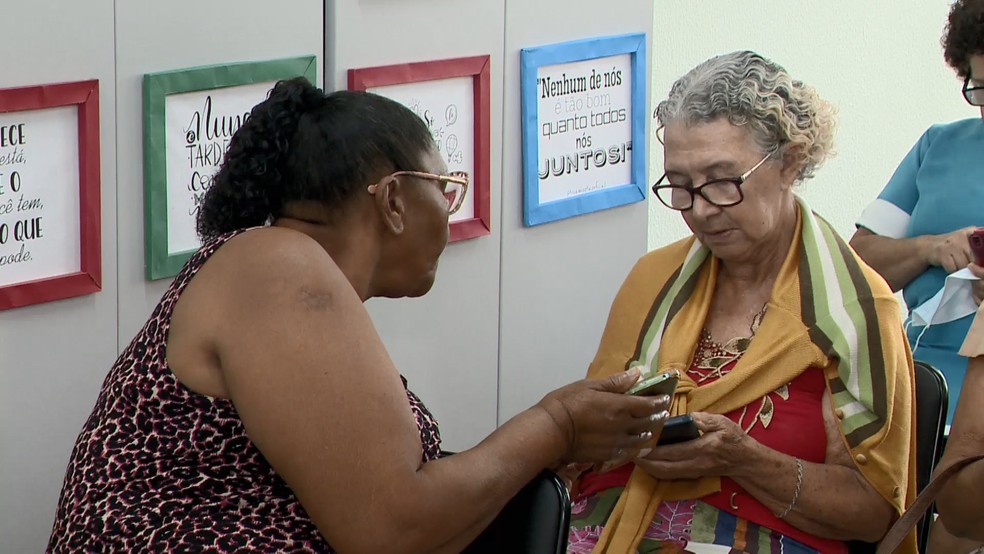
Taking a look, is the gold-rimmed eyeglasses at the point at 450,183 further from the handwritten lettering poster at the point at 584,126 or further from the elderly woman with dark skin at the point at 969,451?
the handwritten lettering poster at the point at 584,126

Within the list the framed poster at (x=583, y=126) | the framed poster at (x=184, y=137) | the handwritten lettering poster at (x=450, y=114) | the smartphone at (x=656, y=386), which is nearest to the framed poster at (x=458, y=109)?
the handwritten lettering poster at (x=450, y=114)

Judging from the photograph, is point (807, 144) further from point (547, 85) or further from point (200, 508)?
point (200, 508)

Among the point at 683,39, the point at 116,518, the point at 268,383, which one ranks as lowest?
the point at 116,518

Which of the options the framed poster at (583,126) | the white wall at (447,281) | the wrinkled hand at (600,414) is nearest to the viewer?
the wrinkled hand at (600,414)

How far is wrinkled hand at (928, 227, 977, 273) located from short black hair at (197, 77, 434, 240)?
5.80 feet

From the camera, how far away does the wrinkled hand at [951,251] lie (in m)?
3.17

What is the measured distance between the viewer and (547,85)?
303cm

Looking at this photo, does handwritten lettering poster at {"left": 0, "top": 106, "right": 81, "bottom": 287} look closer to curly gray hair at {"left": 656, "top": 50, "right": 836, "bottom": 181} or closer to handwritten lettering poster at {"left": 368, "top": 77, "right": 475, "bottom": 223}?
handwritten lettering poster at {"left": 368, "top": 77, "right": 475, "bottom": 223}

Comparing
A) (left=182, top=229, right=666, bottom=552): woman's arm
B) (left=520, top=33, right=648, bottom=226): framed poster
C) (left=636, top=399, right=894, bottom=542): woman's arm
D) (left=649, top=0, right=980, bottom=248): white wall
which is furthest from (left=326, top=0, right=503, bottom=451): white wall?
(left=649, top=0, right=980, bottom=248): white wall

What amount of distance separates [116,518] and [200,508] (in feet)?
0.37

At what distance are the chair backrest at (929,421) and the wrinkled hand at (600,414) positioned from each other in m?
0.72

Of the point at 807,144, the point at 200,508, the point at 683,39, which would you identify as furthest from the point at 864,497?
the point at 683,39

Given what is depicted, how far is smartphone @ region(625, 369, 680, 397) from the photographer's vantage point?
204cm

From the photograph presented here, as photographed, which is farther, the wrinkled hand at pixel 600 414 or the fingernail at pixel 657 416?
the fingernail at pixel 657 416
